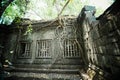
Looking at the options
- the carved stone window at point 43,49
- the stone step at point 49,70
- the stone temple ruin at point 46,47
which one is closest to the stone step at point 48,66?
the stone temple ruin at point 46,47

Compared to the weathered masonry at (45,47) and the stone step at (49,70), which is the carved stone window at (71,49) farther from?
the stone step at (49,70)

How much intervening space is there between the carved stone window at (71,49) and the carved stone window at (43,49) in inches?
59.8

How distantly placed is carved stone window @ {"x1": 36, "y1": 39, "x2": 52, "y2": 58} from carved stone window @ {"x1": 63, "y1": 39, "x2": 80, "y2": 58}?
4.98ft

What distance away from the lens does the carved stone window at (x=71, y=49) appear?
11.2m

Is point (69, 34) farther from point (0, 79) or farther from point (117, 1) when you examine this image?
point (117, 1)

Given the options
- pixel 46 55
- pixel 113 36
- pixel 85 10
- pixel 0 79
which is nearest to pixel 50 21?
pixel 46 55

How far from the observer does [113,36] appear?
13.1ft

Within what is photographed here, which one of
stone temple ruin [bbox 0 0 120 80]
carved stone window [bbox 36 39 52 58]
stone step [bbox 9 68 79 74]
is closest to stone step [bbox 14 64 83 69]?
stone temple ruin [bbox 0 0 120 80]

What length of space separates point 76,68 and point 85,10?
16.1 ft

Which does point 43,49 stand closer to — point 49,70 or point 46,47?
point 46,47

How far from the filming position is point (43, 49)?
39.3ft

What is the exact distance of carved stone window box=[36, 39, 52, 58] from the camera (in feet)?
38.6

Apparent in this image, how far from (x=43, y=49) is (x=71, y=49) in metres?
2.66

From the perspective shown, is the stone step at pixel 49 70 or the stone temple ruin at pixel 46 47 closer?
the stone step at pixel 49 70
